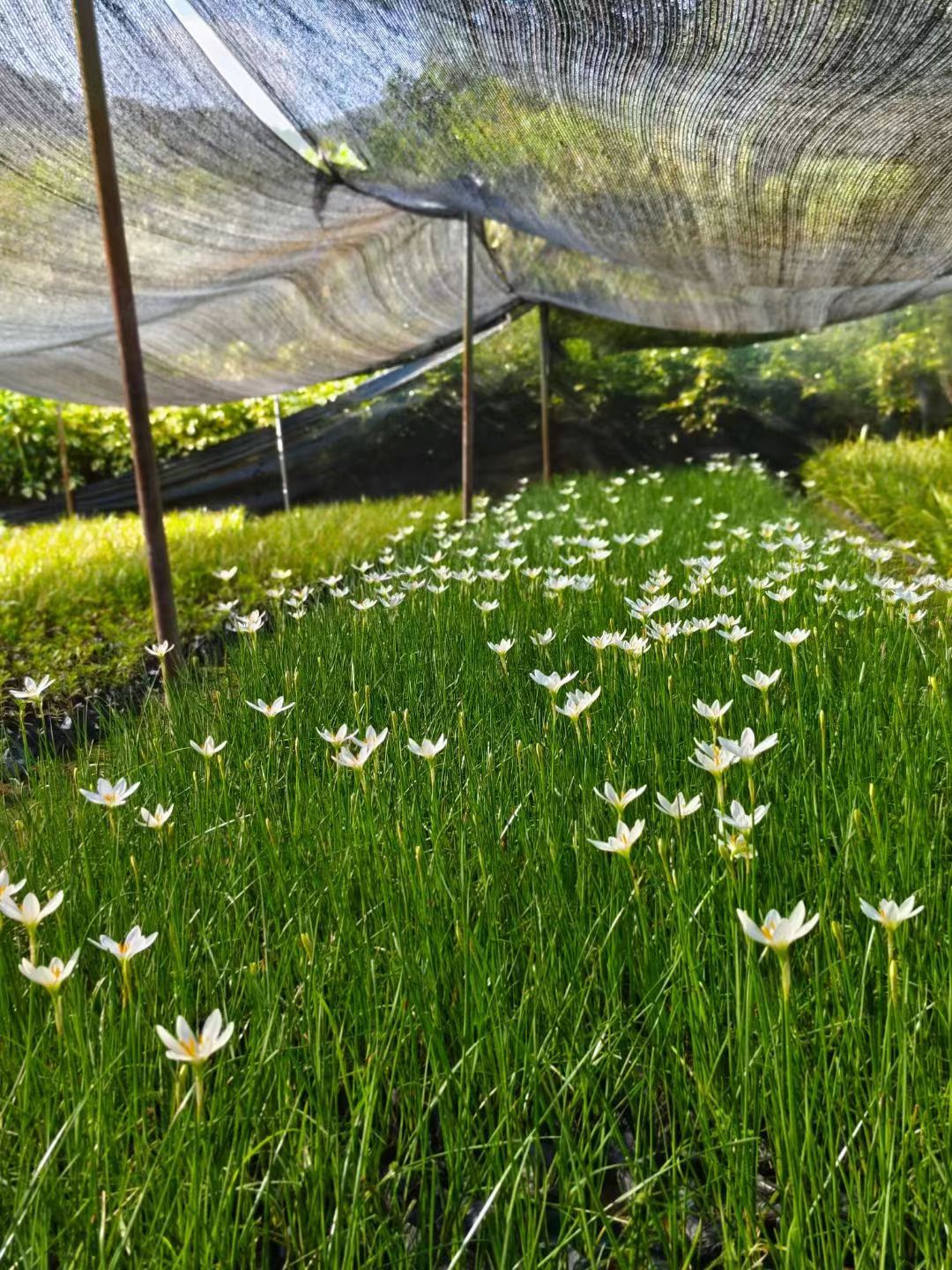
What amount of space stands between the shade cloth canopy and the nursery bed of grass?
4.45ft

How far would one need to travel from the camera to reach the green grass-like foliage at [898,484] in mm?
4666

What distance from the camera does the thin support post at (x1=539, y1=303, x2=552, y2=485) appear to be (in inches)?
357

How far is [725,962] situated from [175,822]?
91cm

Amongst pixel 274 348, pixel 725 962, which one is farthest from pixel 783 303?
pixel 725 962

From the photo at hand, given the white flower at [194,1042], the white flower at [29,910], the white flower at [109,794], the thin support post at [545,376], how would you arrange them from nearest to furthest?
1. the white flower at [194,1042]
2. the white flower at [29,910]
3. the white flower at [109,794]
4. the thin support post at [545,376]

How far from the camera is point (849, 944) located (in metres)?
1.09

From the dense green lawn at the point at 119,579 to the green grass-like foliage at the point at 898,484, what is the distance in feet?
10.0

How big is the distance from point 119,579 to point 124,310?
2.22 m

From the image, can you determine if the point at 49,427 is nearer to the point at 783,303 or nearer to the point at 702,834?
the point at 783,303

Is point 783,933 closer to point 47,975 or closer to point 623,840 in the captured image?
point 623,840

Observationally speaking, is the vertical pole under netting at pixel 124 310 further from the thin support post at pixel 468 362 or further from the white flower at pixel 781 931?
the thin support post at pixel 468 362

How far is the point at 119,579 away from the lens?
468cm

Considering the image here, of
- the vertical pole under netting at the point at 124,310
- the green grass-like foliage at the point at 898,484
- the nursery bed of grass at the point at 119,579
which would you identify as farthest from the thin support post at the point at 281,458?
the vertical pole under netting at the point at 124,310

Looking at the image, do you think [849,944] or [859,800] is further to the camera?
[859,800]
